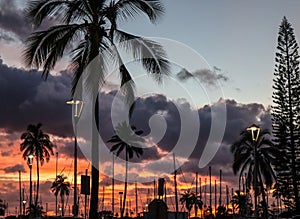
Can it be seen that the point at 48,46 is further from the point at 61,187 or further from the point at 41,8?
the point at 61,187

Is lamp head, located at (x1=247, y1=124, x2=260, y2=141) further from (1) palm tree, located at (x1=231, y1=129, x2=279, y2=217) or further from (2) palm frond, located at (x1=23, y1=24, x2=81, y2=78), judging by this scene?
(1) palm tree, located at (x1=231, y1=129, x2=279, y2=217)

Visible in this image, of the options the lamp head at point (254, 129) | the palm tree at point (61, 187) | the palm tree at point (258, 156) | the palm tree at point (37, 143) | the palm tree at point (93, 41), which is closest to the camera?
the palm tree at point (93, 41)

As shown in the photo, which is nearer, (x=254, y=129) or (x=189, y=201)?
(x=254, y=129)

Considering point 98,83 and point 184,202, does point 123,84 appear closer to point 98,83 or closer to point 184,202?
point 98,83

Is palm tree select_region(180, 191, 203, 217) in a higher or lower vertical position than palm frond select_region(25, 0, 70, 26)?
lower

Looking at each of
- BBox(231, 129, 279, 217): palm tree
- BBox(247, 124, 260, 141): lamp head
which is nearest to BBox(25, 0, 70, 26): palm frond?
BBox(247, 124, 260, 141): lamp head

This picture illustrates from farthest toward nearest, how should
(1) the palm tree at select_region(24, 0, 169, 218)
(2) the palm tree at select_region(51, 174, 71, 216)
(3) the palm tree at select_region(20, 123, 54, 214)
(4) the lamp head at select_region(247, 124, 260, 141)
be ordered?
(2) the palm tree at select_region(51, 174, 71, 216), (3) the palm tree at select_region(20, 123, 54, 214), (4) the lamp head at select_region(247, 124, 260, 141), (1) the palm tree at select_region(24, 0, 169, 218)

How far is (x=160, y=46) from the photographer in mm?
19453

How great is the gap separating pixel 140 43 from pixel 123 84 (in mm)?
1508

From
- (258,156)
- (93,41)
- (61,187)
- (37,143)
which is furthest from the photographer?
(61,187)

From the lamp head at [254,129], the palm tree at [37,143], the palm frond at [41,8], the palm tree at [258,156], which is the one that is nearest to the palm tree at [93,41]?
the palm frond at [41,8]

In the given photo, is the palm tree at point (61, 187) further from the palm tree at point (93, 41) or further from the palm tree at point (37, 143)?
the palm tree at point (93, 41)

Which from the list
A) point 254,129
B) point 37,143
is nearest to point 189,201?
point 37,143

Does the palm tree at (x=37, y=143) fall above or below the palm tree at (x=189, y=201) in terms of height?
above
